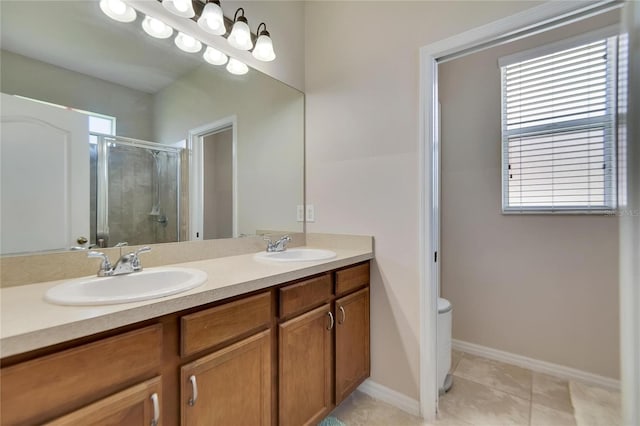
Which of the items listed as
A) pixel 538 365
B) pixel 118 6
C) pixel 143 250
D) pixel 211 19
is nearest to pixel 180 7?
pixel 211 19

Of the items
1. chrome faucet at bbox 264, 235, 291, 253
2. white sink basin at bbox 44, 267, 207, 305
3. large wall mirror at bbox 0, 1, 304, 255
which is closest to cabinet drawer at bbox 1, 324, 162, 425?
white sink basin at bbox 44, 267, 207, 305

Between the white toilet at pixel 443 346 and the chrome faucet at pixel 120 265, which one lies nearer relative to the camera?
the chrome faucet at pixel 120 265

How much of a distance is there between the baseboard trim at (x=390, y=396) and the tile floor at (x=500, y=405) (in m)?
0.03

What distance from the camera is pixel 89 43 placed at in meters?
1.15

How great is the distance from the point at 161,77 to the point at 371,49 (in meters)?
1.21

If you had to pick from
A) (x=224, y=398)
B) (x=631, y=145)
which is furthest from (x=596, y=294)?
(x=224, y=398)

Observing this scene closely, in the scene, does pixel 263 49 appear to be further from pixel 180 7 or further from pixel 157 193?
pixel 157 193

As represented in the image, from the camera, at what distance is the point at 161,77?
54.0 inches

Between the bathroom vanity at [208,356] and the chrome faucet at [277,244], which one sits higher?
the chrome faucet at [277,244]

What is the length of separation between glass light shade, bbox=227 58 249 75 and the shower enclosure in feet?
1.94

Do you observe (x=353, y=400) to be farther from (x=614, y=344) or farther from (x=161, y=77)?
(x=161, y=77)

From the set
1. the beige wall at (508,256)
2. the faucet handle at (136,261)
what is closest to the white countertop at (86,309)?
the faucet handle at (136,261)

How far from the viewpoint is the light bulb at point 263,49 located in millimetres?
1646

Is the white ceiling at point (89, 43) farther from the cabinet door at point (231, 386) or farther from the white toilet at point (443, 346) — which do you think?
the white toilet at point (443, 346)
